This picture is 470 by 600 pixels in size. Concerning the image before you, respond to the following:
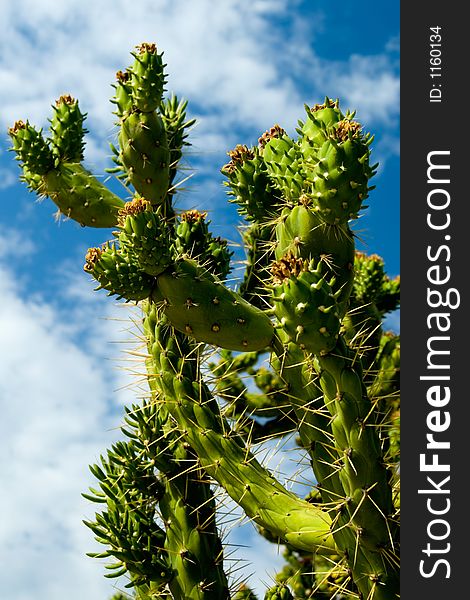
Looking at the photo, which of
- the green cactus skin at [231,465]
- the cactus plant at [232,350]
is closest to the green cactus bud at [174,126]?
the cactus plant at [232,350]

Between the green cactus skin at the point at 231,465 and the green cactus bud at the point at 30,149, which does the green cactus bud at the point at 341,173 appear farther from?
the green cactus bud at the point at 30,149

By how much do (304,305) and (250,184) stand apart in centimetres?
123

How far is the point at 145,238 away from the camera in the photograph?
3.24 meters

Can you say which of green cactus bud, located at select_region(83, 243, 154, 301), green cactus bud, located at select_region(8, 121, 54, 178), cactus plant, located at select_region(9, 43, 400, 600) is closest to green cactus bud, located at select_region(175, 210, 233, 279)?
cactus plant, located at select_region(9, 43, 400, 600)

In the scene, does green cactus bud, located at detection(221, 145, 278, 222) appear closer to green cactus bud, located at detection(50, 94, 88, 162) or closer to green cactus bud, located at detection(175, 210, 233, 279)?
green cactus bud, located at detection(175, 210, 233, 279)

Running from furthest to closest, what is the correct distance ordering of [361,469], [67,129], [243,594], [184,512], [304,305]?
1. [67,129]
2. [243,594]
3. [184,512]
4. [361,469]
5. [304,305]

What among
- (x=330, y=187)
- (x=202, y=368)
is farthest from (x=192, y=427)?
(x=330, y=187)

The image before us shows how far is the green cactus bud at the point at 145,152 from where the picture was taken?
399cm

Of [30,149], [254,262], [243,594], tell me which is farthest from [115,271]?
[243,594]

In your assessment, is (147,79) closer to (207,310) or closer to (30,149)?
(30,149)

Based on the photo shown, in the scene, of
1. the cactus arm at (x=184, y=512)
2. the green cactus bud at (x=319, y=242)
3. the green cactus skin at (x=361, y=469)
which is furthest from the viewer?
the cactus arm at (x=184, y=512)

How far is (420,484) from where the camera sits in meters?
3.15

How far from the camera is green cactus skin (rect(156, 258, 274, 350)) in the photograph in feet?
11.2

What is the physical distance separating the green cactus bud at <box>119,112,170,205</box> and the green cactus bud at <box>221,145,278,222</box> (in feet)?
0.98
